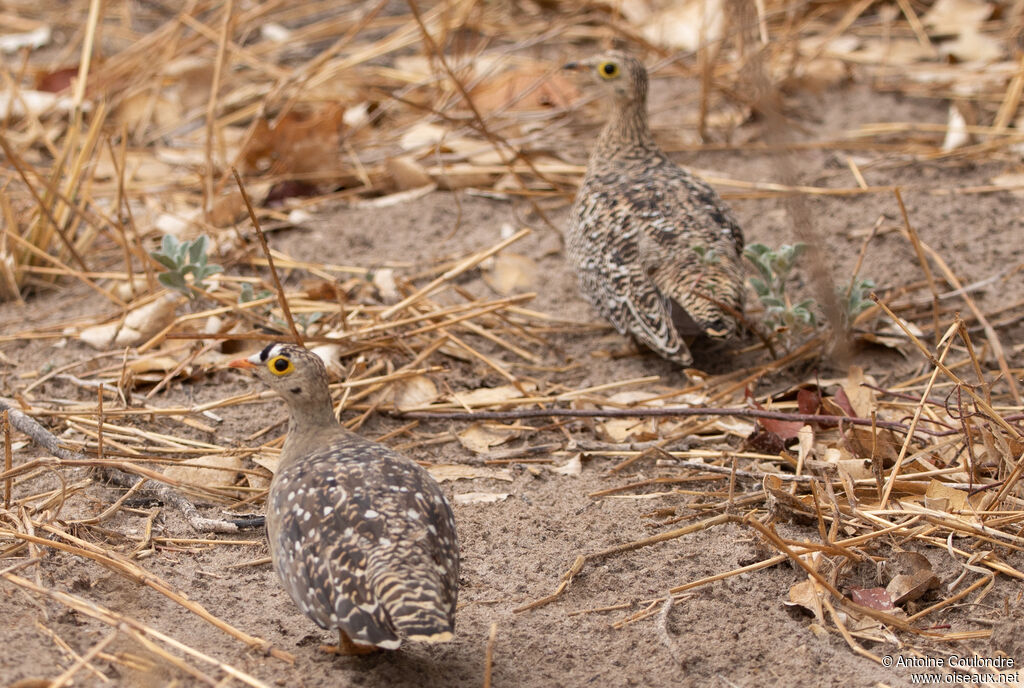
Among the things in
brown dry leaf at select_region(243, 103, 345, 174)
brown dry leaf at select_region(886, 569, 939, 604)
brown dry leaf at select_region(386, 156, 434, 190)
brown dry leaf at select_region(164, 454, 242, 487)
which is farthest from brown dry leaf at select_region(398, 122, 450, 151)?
brown dry leaf at select_region(886, 569, 939, 604)

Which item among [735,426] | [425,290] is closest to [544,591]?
[735,426]

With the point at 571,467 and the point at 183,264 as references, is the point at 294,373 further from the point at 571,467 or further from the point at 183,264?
the point at 183,264

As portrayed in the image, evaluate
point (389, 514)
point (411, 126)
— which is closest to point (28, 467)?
point (389, 514)

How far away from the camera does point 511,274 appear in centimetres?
529

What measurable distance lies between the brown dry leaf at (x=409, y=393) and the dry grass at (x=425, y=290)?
0.06ft

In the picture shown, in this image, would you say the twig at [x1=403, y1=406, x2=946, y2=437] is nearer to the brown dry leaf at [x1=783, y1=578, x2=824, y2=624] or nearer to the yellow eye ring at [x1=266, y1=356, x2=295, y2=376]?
the brown dry leaf at [x1=783, y1=578, x2=824, y2=624]

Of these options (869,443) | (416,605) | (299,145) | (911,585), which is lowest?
(869,443)

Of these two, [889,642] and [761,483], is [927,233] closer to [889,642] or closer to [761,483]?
[761,483]

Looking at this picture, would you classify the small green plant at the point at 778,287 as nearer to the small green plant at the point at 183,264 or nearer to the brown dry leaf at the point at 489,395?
the brown dry leaf at the point at 489,395

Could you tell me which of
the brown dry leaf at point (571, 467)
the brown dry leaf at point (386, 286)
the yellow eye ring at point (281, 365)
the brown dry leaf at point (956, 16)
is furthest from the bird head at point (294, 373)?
the brown dry leaf at point (956, 16)

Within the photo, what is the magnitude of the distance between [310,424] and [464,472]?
80 cm

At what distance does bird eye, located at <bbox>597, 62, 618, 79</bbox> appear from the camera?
5309 mm

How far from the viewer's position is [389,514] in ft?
8.38

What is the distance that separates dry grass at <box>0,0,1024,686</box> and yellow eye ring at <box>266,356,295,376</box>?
48cm
